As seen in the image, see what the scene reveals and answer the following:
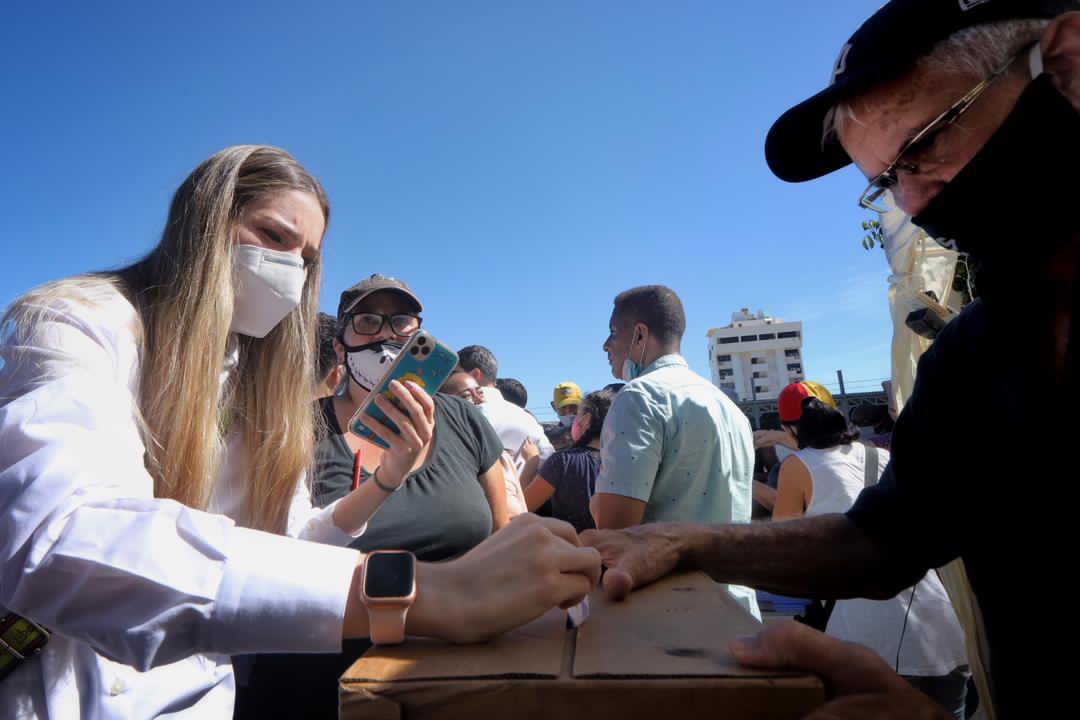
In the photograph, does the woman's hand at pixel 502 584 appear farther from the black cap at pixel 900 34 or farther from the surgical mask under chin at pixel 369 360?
the surgical mask under chin at pixel 369 360

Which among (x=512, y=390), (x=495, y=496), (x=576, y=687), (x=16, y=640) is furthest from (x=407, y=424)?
(x=512, y=390)

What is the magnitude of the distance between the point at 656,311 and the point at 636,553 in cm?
247

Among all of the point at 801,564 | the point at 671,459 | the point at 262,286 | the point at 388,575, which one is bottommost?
the point at 801,564

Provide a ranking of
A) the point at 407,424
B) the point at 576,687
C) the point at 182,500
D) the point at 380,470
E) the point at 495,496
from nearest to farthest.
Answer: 1. the point at 576,687
2. the point at 182,500
3. the point at 380,470
4. the point at 407,424
5. the point at 495,496

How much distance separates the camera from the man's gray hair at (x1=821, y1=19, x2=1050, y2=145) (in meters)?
1.22

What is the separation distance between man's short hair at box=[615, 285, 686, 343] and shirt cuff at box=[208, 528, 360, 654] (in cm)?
286

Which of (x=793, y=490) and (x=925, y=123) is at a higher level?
(x=925, y=123)

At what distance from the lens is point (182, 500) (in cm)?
142

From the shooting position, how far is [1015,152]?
1.20 m

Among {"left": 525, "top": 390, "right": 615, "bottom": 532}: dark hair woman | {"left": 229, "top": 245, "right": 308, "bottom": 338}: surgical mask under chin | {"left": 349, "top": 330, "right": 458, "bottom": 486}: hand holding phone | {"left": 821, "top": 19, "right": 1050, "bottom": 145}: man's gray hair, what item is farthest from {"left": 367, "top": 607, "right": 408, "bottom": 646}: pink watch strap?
{"left": 525, "top": 390, "right": 615, "bottom": 532}: dark hair woman

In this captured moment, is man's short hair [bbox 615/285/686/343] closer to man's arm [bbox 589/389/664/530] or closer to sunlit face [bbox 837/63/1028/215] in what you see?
man's arm [bbox 589/389/664/530]

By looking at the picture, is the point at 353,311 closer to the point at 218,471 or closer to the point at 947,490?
the point at 218,471

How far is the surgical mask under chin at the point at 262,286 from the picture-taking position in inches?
66.7

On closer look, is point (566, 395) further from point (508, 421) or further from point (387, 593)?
point (387, 593)
